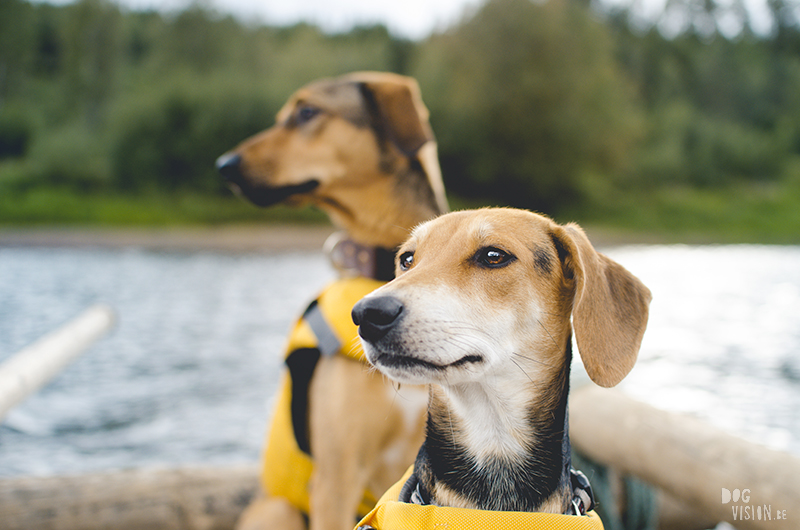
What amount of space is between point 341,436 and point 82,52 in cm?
3814

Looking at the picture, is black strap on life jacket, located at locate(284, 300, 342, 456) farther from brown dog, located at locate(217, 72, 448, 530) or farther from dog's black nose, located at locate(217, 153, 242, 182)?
dog's black nose, located at locate(217, 153, 242, 182)

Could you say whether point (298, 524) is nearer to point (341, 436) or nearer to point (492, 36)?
point (341, 436)

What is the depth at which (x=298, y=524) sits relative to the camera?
2.08 meters

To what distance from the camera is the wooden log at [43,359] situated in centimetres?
336

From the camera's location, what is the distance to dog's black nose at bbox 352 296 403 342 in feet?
3.50

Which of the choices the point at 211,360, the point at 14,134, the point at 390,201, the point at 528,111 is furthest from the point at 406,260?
the point at 14,134

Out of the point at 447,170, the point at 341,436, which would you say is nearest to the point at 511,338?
the point at 341,436

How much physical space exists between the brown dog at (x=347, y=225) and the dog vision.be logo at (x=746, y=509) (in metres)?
1.19

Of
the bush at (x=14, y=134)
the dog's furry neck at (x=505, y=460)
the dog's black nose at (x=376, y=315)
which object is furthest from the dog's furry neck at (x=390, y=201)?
the bush at (x=14, y=134)

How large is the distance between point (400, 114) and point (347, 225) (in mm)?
497

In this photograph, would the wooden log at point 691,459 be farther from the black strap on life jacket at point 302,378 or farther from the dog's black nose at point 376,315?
the dog's black nose at point 376,315

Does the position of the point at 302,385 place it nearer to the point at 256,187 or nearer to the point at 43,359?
the point at 256,187

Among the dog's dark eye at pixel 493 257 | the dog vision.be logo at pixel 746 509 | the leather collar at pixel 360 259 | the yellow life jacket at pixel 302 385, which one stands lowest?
the dog vision.be logo at pixel 746 509

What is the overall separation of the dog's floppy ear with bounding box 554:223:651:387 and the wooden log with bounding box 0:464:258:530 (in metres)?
2.16
